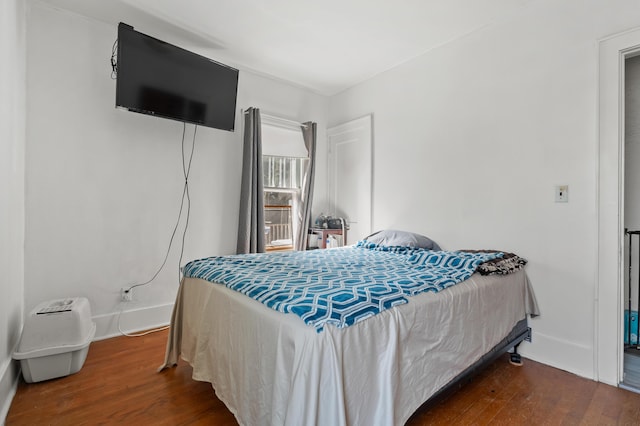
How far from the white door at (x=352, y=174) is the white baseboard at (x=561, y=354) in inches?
73.9

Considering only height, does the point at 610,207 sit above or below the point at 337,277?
above

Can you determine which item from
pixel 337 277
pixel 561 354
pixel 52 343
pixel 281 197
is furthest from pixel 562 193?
pixel 52 343

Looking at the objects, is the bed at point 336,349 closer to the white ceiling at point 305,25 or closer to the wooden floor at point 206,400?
the wooden floor at point 206,400

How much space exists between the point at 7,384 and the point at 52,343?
0.27 meters

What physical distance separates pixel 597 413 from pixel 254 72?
404 cm

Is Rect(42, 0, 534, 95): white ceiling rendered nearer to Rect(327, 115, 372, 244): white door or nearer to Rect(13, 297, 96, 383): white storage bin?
Rect(327, 115, 372, 244): white door

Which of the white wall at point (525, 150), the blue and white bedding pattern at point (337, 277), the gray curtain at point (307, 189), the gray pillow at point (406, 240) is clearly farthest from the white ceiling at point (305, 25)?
the blue and white bedding pattern at point (337, 277)

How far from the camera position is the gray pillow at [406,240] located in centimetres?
286

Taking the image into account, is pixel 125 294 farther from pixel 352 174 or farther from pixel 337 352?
pixel 352 174

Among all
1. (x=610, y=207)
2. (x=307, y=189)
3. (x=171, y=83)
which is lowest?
(x=610, y=207)

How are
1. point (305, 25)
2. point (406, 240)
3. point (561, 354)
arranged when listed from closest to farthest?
point (561, 354) < point (305, 25) < point (406, 240)

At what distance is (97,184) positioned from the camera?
8.67ft

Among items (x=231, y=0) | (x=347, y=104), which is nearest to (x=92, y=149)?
(x=231, y=0)

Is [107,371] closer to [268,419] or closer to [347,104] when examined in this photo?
[268,419]
